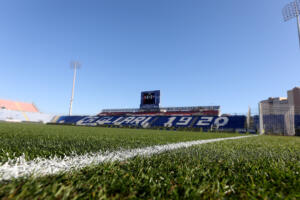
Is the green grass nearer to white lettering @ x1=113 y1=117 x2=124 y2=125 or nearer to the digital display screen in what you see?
white lettering @ x1=113 y1=117 x2=124 y2=125

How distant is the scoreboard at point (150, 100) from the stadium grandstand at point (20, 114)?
74.0ft

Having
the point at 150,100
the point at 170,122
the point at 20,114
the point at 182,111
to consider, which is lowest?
the point at 170,122

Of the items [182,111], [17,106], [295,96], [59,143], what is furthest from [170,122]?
[17,106]

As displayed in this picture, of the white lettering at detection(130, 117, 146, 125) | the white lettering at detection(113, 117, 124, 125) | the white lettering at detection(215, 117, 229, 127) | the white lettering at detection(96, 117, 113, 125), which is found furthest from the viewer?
the white lettering at detection(96, 117, 113, 125)

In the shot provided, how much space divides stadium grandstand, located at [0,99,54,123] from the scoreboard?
74.0 ft

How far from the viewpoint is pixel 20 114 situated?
31828mm

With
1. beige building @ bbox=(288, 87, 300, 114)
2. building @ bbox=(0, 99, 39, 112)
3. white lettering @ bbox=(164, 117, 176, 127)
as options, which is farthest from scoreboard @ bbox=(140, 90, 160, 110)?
building @ bbox=(0, 99, 39, 112)

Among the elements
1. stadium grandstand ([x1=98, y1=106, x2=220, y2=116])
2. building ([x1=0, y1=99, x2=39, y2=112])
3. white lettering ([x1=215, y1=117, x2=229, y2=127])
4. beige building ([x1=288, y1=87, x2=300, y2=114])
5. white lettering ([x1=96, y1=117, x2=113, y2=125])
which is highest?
beige building ([x1=288, y1=87, x2=300, y2=114])

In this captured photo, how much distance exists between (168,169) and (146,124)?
19176mm

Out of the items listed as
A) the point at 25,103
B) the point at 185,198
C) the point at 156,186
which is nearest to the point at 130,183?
the point at 156,186

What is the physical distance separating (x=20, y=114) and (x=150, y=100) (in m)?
26.7

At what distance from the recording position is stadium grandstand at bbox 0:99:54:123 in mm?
29441

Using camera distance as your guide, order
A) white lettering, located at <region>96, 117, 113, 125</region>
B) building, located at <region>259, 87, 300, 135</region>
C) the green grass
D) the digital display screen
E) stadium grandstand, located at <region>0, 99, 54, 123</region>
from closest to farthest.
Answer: the green grass
building, located at <region>259, 87, 300, 135</region>
white lettering, located at <region>96, 117, 113, 125</region>
the digital display screen
stadium grandstand, located at <region>0, 99, 54, 123</region>

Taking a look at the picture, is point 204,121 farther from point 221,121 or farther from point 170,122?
point 170,122
